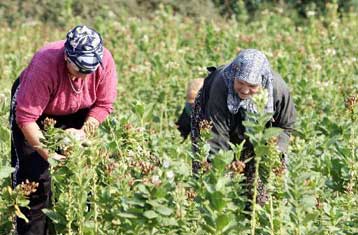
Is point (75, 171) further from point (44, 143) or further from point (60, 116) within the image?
point (60, 116)

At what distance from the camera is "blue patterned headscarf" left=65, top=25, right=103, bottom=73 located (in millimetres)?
4148

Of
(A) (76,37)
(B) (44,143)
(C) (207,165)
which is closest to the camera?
(C) (207,165)

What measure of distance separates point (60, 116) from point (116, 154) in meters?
0.61

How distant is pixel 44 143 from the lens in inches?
155

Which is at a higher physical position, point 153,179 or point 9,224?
point 153,179

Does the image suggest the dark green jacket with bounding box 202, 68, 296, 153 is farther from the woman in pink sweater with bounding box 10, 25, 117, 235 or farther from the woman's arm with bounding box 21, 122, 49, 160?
the woman's arm with bounding box 21, 122, 49, 160

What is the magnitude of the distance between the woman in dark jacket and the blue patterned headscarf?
22.0 inches

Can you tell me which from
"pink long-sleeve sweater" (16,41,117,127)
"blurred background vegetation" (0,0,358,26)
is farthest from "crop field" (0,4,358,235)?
"blurred background vegetation" (0,0,358,26)

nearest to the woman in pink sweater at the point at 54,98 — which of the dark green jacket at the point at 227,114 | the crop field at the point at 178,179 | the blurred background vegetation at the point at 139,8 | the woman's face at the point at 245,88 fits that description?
the crop field at the point at 178,179

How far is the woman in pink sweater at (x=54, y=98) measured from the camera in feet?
13.9

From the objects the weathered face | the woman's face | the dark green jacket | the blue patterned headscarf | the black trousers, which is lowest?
the black trousers

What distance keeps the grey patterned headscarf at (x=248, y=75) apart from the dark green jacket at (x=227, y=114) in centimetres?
3

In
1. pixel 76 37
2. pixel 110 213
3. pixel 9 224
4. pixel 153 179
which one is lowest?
pixel 9 224

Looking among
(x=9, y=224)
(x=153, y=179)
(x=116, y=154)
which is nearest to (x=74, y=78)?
(x=116, y=154)
